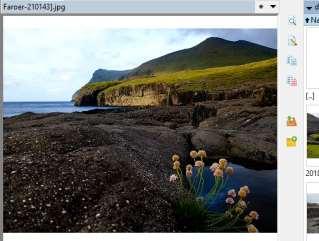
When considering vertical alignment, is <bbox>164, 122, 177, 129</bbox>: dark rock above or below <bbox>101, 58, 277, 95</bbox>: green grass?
below

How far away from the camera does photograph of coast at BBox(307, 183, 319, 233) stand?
2150 mm

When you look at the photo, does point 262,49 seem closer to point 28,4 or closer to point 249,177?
point 249,177

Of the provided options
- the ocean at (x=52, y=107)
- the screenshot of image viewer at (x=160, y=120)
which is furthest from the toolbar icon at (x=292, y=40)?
the ocean at (x=52, y=107)

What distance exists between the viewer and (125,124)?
2.46 m

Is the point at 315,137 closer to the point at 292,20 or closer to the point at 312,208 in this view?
the point at 312,208

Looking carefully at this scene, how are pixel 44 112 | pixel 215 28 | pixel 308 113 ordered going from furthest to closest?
1. pixel 44 112
2. pixel 215 28
3. pixel 308 113

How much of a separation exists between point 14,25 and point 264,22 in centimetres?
125

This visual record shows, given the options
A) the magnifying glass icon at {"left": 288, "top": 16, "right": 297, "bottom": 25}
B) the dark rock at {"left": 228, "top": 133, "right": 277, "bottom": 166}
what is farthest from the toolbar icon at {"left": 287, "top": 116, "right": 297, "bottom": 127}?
the magnifying glass icon at {"left": 288, "top": 16, "right": 297, "bottom": 25}

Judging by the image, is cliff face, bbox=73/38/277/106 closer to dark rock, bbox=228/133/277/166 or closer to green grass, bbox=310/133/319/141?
dark rock, bbox=228/133/277/166

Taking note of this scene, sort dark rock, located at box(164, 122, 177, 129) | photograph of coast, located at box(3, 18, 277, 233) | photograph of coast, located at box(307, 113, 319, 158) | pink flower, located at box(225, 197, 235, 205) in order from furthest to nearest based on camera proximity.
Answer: dark rock, located at box(164, 122, 177, 129), pink flower, located at box(225, 197, 235, 205), photograph of coast, located at box(3, 18, 277, 233), photograph of coast, located at box(307, 113, 319, 158)

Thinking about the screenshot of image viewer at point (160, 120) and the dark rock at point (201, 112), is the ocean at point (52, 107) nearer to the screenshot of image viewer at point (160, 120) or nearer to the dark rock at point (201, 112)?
the screenshot of image viewer at point (160, 120)

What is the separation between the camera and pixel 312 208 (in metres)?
2.18

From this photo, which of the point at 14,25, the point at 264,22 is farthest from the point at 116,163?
the point at 264,22

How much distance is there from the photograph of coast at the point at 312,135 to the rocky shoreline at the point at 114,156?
192 millimetres
